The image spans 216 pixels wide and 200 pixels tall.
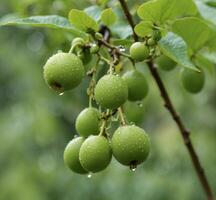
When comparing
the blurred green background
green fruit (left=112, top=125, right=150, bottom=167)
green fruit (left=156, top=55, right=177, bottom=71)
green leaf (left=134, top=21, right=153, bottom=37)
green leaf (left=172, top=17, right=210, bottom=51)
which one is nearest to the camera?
green fruit (left=112, top=125, right=150, bottom=167)

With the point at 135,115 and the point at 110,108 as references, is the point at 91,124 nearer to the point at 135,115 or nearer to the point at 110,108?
the point at 110,108

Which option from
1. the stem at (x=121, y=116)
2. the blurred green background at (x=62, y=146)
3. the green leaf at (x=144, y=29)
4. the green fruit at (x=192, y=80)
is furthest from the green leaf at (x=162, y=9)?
the blurred green background at (x=62, y=146)

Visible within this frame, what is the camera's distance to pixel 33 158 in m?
4.86

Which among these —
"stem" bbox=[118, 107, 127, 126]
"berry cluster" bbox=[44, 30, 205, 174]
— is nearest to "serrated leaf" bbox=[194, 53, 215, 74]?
"berry cluster" bbox=[44, 30, 205, 174]

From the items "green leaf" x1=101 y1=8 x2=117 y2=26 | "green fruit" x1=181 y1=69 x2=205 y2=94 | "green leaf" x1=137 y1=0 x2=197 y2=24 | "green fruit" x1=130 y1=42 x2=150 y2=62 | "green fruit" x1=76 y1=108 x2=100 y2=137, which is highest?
"green leaf" x1=137 y1=0 x2=197 y2=24

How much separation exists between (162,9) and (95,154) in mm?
405

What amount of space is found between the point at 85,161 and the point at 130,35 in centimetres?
48

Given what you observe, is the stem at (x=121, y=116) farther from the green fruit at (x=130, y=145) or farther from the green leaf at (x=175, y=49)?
the green leaf at (x=175, y=49)

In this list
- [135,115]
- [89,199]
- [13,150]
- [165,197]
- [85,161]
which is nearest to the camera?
A: [85,161]

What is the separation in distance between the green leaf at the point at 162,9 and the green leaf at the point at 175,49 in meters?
0.05

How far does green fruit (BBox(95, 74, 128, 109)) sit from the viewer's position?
1420mm

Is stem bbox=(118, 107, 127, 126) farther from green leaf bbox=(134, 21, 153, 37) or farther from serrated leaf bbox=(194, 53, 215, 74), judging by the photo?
serrated leaf bbox=(194, 53, 215, 74)

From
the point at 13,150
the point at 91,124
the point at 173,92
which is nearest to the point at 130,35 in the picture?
the point at 91,124

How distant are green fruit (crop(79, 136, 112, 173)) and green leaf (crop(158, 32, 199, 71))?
28 centimetres
